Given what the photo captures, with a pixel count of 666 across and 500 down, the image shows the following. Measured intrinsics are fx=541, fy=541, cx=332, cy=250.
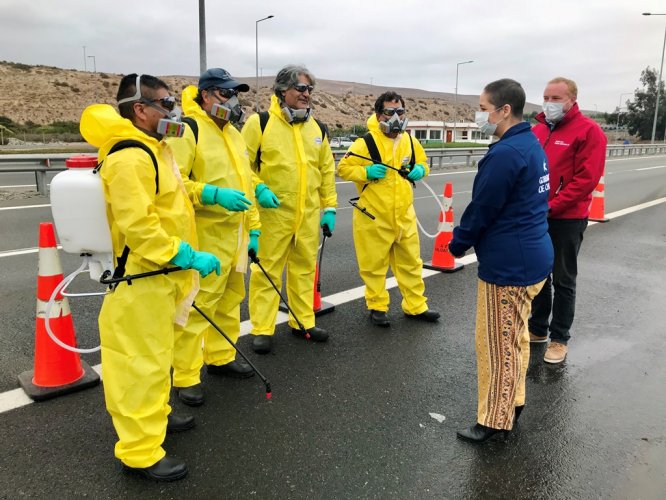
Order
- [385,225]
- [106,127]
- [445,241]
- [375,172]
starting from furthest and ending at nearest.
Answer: [445,241]
[385,225]
[375,172]
[106,127]

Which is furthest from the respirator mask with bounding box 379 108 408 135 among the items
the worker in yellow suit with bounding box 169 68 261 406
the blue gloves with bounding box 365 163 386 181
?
the worker in yellow suit with bounding box 169 68 261 406

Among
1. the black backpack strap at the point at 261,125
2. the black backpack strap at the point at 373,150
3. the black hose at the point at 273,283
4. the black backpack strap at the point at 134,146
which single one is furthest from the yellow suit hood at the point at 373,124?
the black backpack strap at the point at 134,146

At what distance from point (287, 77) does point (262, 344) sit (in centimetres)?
210

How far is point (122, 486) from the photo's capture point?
106 inches

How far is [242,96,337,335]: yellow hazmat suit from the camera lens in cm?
423

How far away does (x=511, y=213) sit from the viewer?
296cm

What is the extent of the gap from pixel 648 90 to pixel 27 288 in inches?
3586

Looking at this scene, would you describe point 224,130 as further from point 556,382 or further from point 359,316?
point 556,382

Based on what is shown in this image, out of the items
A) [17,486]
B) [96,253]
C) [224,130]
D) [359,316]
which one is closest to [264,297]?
[359,316]

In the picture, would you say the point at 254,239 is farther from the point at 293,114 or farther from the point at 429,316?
the point at 429,316

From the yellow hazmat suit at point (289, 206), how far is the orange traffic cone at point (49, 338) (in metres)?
1.40

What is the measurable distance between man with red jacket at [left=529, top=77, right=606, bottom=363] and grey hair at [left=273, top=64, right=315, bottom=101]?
192cm

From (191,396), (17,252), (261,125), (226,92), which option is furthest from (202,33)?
(191,396)

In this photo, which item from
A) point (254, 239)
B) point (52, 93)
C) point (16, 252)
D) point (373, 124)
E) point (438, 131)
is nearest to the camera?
point (254, 239)
